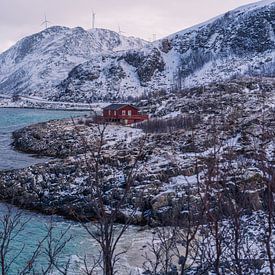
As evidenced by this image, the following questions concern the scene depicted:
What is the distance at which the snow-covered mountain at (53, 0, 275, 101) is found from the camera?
140750mm

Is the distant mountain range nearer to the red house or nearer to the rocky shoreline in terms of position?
the red house

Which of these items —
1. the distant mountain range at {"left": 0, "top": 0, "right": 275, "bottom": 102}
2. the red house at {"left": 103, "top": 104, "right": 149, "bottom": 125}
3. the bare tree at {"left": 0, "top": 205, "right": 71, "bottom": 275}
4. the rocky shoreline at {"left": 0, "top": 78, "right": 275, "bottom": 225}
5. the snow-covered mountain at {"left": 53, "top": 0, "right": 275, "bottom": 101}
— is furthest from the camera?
the snow-covered mountain at {"left": 53, "top": 0, "right": 275, "bottom": 101}

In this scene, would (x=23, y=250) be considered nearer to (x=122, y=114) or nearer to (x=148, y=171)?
(x=148, y=171)

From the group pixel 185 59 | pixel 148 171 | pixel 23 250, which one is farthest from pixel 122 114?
pixel 185 59

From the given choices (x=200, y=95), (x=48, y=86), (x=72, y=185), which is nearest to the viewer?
(x=72, y=185)

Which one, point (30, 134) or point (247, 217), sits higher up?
point (30, 134)

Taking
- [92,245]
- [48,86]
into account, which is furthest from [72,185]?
[48,86]

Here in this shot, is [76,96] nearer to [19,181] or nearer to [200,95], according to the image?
[200,95]

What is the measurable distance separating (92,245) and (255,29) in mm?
143000

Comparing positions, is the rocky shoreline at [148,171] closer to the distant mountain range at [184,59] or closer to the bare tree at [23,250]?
the bare tree at [23,250]

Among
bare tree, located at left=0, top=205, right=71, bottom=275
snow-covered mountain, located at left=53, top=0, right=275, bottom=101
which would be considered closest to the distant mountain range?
snow-covered mountain, located at left=53, top=0, right=275, bottom=101

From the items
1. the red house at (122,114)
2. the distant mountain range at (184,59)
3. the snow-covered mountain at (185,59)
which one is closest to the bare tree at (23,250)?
the red house at (122,114)

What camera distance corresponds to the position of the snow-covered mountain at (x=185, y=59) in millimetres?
140750

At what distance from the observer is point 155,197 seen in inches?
796
